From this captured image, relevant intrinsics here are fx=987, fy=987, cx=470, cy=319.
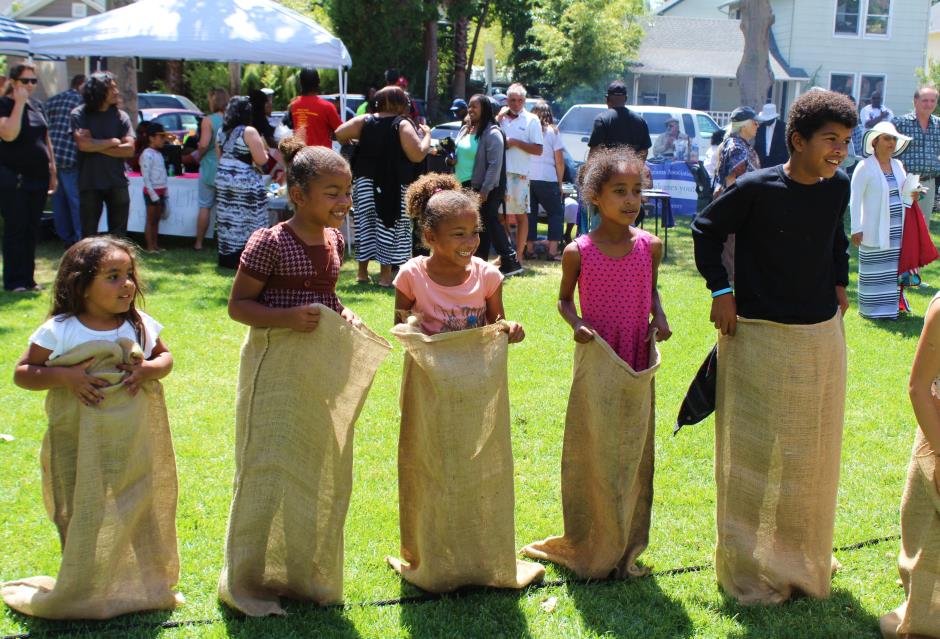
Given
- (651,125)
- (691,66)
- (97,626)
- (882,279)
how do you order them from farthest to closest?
(691,66) < (651,125) < (882,279) < (97,626)

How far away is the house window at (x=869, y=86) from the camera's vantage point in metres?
35.9

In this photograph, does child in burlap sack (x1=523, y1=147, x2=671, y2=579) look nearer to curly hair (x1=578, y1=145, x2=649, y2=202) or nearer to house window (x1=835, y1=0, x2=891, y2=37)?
curly hair (x1=578, y1=145, x2=649, y2=202)

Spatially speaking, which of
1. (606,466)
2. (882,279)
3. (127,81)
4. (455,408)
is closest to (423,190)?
(455,408)

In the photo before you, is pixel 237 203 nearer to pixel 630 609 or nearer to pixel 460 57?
pixel 630 609

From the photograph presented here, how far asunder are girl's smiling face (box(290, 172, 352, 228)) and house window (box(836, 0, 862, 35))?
3590cm

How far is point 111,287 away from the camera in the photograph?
3420 mm

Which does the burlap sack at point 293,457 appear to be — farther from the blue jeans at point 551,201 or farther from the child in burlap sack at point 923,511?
the blue jeans at point 551,201

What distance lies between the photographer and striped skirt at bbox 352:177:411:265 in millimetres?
9867

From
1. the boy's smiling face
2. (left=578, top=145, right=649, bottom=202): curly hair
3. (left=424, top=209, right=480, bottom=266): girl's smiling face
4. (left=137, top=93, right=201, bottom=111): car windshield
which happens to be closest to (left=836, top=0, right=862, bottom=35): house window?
(left=137, top=93, right=201, bottom=111): car windshield

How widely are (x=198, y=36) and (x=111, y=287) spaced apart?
9849 mm

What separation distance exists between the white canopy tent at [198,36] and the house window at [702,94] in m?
28.8

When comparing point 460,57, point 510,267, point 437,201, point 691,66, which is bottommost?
point 510,267

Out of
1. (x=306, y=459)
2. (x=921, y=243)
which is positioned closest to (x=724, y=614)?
(x=306, y=459)

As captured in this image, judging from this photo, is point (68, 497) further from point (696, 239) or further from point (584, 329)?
point (696, 239)
